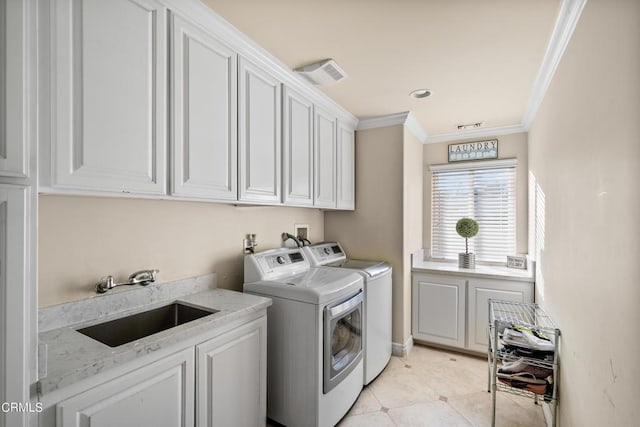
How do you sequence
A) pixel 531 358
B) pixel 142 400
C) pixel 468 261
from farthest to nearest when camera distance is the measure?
1. pixel 468 261
2. pixel 531 358
3. pixel 142 400

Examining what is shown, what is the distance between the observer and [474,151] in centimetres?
346

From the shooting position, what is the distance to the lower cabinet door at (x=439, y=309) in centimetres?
300

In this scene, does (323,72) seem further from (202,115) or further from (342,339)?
(342,339)

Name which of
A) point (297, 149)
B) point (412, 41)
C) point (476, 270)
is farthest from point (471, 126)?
point (297, 149)

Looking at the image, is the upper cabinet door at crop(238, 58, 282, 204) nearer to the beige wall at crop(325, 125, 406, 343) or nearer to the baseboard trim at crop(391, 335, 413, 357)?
the beige wall at crop(325, 125, 406, 343)

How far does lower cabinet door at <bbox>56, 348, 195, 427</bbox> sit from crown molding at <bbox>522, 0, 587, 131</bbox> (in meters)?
2.32

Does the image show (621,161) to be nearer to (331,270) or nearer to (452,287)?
(331,270)

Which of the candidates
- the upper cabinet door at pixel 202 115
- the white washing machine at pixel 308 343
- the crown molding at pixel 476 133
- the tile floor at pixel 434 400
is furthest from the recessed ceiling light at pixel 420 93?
the tile floor at pixel 434 400

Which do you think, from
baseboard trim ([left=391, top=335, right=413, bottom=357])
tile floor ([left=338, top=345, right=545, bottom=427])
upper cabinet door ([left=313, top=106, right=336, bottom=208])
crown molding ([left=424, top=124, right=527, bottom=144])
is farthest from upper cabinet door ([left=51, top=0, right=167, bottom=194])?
crown molding ([left=424, top=124, right=527, bottom=144])

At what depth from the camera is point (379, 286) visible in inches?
101

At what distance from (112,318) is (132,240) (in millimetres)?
394

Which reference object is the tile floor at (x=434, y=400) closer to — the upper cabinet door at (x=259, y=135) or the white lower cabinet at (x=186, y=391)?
the white lower cabinet at (x=186, y=391)

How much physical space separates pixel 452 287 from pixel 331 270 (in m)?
1.48

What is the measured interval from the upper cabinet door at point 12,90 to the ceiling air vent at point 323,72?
149 cm
